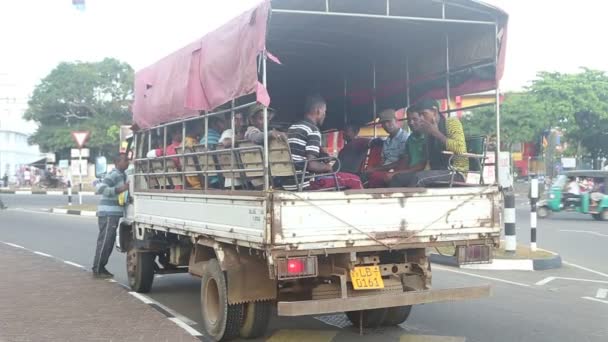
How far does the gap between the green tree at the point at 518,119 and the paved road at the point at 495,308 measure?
2155cm

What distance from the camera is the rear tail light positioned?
190 inches

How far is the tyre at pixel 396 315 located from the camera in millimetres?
6289

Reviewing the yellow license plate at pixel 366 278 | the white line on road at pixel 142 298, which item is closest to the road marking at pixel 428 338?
the yellow license plate at pixel 366 278

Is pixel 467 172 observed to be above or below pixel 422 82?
below

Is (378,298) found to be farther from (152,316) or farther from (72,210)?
(72,210)

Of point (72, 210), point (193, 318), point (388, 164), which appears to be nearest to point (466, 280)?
point (388, 164)

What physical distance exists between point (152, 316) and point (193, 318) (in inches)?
16.3

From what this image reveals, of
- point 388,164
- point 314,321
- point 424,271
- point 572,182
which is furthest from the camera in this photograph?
point 572,182

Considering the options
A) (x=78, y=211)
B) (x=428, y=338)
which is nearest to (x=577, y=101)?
(x=78, y=211)

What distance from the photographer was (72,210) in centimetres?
2266

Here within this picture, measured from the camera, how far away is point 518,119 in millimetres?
34281

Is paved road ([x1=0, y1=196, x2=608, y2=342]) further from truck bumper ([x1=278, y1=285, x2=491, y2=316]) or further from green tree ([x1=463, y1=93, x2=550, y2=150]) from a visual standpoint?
green tree ([x1=463, y1=93, x2=550, y2=150])

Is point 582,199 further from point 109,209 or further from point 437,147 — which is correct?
point 109,209

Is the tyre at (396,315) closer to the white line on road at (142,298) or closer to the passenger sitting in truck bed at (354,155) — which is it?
the passenger sitting in truck bed at (354,155)
